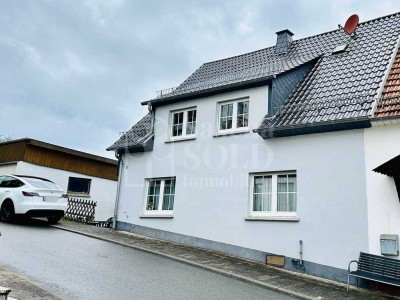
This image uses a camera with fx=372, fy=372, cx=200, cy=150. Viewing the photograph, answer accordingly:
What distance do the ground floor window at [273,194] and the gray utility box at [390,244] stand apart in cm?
239

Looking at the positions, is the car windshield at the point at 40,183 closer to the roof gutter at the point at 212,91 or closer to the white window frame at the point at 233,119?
the roof gutter at the point at 212,91

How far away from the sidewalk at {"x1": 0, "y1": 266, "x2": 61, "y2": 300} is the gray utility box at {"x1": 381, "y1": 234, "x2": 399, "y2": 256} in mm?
6786

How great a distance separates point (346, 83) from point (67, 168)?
1622 centimetres

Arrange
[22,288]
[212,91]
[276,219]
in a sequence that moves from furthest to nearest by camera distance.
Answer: [212,91]
[276,219]
[22,288]

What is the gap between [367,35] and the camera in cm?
1329

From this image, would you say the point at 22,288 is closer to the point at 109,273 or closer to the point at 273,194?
the point at 109,273

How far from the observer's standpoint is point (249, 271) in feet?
29.4

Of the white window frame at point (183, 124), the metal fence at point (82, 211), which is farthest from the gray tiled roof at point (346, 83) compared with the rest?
the metal fence at point (82, 211)

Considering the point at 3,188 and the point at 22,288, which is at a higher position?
the point at 3,188

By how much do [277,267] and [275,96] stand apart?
5.14m

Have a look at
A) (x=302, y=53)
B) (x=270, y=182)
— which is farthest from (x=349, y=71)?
(x=270, y=182)

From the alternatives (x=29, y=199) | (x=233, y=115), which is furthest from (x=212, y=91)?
(x=29, y=199)

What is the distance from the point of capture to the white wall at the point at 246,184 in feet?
30.0

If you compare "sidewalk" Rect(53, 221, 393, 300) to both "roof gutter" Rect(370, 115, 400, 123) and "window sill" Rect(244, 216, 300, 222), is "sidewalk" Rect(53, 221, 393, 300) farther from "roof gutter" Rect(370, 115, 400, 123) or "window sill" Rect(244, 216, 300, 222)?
"roof gutter" Rect(370, 115, 400, 123)
